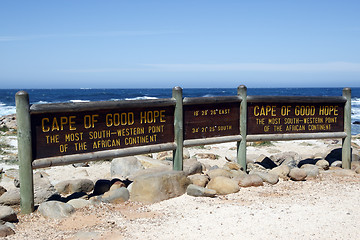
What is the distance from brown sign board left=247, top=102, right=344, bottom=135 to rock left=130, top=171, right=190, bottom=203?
8.07ft

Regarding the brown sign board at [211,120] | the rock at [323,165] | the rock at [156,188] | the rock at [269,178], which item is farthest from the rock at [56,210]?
the rock at [323,165]

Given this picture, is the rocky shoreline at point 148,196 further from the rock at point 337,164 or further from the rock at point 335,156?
the rock at point 335,156

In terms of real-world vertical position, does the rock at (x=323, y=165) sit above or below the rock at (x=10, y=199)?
below

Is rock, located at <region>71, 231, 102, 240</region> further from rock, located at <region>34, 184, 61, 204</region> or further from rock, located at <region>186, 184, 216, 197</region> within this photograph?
rock, located at <region>186, 184, 216, 197</region>

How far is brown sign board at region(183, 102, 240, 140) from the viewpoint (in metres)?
7.58

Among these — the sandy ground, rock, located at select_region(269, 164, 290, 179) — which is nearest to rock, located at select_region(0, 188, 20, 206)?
the sandy ground

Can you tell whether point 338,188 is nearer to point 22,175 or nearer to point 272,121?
point 272,121

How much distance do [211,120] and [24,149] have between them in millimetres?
3483

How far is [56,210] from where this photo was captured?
224 inches

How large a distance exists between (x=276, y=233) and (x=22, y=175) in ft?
11.4

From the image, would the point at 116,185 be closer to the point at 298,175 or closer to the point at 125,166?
the point at 125,166

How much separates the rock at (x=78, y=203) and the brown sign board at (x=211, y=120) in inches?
88.9

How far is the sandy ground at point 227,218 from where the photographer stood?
4.86 metres

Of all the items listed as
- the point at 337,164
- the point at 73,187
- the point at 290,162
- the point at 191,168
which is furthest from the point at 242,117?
the point at 73,187
